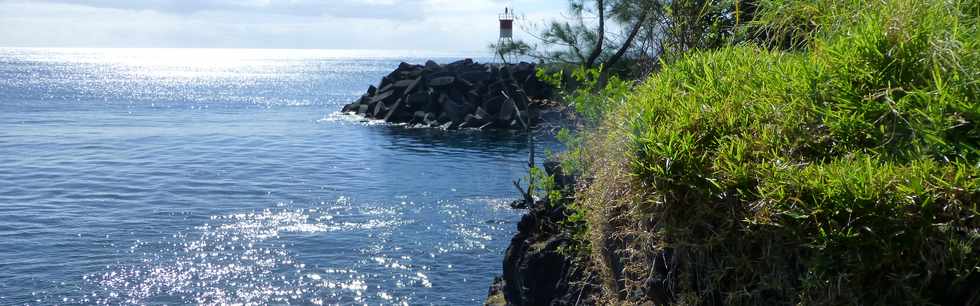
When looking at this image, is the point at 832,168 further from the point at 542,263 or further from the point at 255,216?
the point at 255,216

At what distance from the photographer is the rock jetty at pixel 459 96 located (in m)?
44.7

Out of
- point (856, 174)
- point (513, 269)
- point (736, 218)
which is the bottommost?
point (513, 269)

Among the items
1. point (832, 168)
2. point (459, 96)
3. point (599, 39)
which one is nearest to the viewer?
point (832, 168)

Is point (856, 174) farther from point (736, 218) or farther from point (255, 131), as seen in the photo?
point (255, 131)

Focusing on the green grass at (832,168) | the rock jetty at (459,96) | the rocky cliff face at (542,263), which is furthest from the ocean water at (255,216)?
Answer: the green grass at (832,168)

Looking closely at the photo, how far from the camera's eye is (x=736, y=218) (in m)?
3.03

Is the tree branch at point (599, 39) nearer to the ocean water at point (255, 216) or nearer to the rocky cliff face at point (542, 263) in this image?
the ocean water at point (255, 216)

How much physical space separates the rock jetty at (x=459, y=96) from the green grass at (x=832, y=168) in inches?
1538

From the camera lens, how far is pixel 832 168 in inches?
113

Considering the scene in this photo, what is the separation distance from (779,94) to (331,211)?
63.8 ft

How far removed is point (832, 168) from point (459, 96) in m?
45.0

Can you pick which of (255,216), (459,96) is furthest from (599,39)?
(459,96)

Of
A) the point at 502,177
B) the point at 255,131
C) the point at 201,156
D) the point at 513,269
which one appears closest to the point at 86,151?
the point at 201,156

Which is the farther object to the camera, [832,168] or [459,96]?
[459,96]
